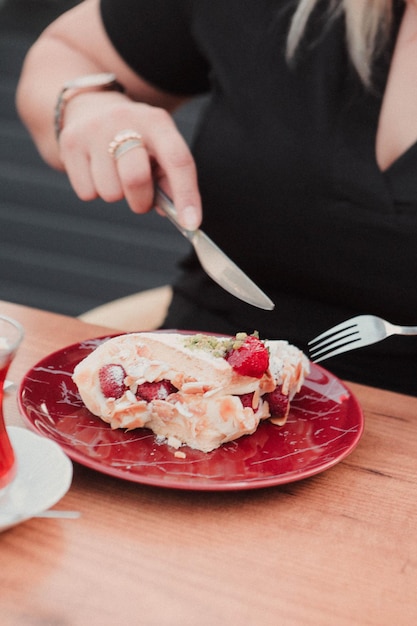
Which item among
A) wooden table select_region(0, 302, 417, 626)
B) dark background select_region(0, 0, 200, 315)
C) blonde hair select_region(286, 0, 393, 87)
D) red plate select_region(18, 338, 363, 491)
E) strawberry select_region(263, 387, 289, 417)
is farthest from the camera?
dark background select_region(0, 0, 200, 315)

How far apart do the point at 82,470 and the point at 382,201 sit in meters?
0.61

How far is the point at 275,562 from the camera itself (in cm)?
67

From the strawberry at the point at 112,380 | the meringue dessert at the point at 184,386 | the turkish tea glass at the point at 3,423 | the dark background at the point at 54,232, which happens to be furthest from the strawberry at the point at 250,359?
the dark background at the point at 54,232

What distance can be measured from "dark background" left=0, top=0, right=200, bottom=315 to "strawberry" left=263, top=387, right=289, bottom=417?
2001 mm

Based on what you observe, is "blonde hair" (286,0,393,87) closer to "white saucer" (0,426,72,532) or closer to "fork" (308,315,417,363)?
"fork" (308,315,417,363)

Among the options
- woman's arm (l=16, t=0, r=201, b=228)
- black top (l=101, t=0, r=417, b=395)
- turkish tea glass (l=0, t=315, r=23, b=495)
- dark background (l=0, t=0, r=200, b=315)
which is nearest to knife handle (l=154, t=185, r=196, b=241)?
woman's arm (l=16, t=0, r=201, b=228)

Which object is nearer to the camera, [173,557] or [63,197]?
[173,557]

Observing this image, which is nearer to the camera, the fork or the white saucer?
the white saucer

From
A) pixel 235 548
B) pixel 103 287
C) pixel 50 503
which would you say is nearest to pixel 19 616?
pixel 50 503

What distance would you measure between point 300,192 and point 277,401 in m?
0.45

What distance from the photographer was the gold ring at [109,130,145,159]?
3.54 feet

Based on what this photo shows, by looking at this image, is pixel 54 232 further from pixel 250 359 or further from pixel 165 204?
pixel 250 359

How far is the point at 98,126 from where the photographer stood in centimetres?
114

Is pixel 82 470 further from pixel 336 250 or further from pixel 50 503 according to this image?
pixel 336 250
